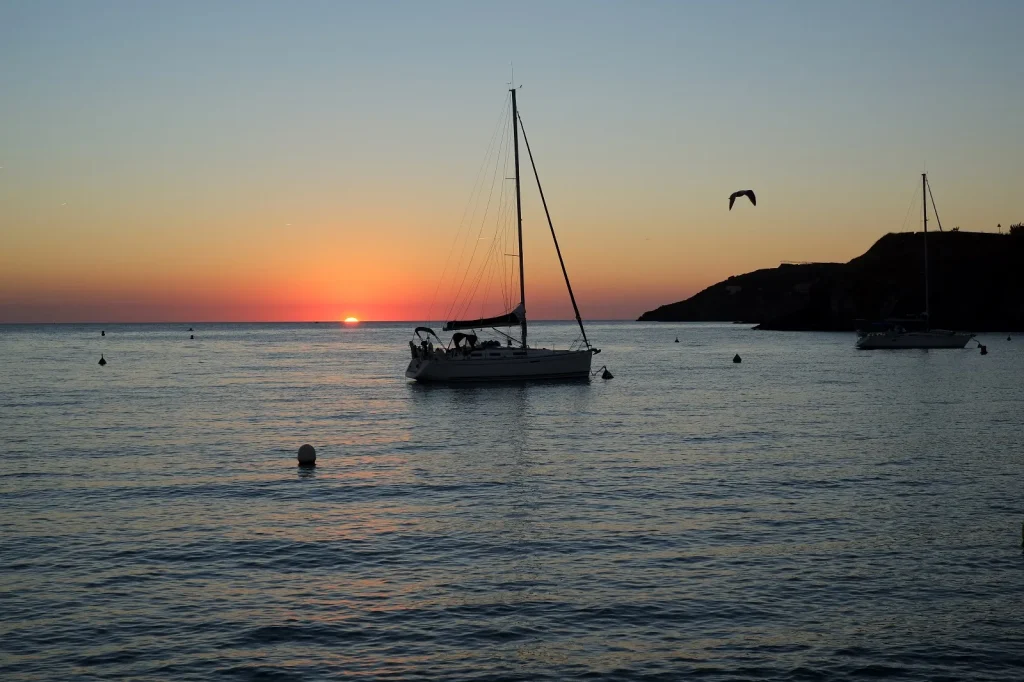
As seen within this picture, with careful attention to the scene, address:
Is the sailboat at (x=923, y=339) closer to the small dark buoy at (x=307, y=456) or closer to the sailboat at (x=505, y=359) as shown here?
the sailboat at (x=505, y=359)

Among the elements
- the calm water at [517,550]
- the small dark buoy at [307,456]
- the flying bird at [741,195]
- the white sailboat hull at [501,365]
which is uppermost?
the flying bird at [741,195]

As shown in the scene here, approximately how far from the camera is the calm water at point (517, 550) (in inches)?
503

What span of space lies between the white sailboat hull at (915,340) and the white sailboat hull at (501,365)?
2456 inches

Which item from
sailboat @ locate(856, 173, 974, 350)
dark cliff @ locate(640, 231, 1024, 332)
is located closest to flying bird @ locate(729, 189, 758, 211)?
Result: sailboat @ locate(856, 173, 974, 350)

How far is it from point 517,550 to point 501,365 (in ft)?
147

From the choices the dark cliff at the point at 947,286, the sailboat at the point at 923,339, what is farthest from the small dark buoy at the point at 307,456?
the dark cliff at the point at 947,286

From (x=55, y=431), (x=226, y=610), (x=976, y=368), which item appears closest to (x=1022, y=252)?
(x=976, y=368)

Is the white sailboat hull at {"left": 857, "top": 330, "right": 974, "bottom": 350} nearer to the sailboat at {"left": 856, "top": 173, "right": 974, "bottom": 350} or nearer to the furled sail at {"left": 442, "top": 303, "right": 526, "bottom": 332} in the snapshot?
the sailboat at {"left": 856, "top": 173, "right": 974, "bottom": 350}

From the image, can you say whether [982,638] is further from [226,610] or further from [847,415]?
[847,415]

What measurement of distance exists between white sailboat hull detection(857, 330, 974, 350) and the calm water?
7639cm

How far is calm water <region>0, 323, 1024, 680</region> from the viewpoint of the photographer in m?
12.8

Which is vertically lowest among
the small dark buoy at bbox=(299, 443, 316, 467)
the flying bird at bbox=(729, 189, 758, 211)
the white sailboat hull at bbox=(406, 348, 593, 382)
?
the small dark buoy at bbox=(299, 443, 316, 467)

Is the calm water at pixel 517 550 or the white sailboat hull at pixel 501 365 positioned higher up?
the white sailboat hull at pixel 501 365

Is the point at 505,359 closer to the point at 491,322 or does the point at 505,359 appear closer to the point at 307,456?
the point at 491,322
